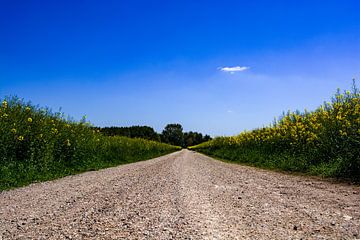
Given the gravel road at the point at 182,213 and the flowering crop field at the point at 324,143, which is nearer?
the gravel road at the point at 182,213

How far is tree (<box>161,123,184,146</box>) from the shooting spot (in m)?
154

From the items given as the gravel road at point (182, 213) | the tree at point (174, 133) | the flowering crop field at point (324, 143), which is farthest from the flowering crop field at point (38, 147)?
the tree at point (174, 133)

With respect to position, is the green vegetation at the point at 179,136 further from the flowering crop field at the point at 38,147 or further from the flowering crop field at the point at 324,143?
the flowering crop field at the point at 38,147

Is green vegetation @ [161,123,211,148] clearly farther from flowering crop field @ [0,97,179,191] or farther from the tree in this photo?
flowering crop field @ [0,97,179,191]

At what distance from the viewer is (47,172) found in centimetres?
1187

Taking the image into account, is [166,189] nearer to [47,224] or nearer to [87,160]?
[47,224]

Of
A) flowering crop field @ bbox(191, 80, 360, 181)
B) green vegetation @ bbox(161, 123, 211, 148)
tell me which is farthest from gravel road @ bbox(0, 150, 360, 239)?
green vegetation @ bbox(161, 123, 211, 148)

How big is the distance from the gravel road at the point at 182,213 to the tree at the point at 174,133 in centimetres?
14569

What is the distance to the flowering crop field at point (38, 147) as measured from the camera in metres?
10.8

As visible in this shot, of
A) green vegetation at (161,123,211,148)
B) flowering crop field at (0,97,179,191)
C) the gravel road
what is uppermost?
green vegetation at (161,123,211,148)

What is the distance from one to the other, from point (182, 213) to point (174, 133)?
498 feet

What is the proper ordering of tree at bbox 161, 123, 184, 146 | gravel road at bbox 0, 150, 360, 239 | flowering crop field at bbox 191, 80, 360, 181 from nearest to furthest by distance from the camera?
1. gravel road at bbox 0, 150, 360, 239
2. flowering crop field at bbox 191, 80, 360, 181
3. tree at bbox 161, 123, 184, 146

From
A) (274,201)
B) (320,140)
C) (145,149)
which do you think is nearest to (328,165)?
(320,140)

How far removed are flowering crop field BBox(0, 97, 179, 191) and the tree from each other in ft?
447
